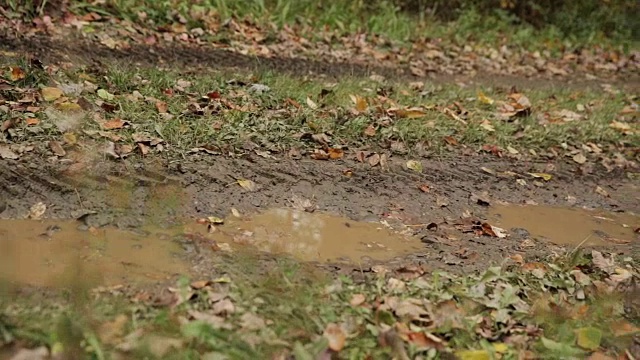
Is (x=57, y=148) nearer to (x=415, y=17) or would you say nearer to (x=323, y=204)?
(x=323, y=204)

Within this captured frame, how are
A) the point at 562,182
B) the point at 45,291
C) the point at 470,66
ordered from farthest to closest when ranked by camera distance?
the point at 470,66, the point at 562,182, the point at 45,291

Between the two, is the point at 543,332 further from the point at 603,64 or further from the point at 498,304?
the point at 603,64

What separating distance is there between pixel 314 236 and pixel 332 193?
1.87 ft

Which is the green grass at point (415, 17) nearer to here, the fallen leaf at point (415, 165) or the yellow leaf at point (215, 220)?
the fallen leaf at point (415, 165)

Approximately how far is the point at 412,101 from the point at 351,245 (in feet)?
8.71

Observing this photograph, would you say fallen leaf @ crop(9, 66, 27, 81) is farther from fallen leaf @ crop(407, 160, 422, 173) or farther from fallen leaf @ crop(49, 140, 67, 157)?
fallen leaf @ crop(407, 160, 422, 173)

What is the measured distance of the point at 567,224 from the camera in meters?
4.22

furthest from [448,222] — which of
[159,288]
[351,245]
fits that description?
[159,288]

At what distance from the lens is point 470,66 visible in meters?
8.30

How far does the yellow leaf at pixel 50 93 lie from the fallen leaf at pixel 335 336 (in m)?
2.89

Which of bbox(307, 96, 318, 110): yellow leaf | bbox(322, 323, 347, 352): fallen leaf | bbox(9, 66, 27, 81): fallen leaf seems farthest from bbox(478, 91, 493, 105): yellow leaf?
bbox(9, 66, 27, 81): fallen leaf

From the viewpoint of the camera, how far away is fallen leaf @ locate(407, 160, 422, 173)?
445 cm

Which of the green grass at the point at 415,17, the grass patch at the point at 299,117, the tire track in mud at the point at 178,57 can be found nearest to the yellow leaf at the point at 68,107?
the grass patch at the point at 299,117

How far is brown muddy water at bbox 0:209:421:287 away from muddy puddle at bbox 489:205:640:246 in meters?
0.96
